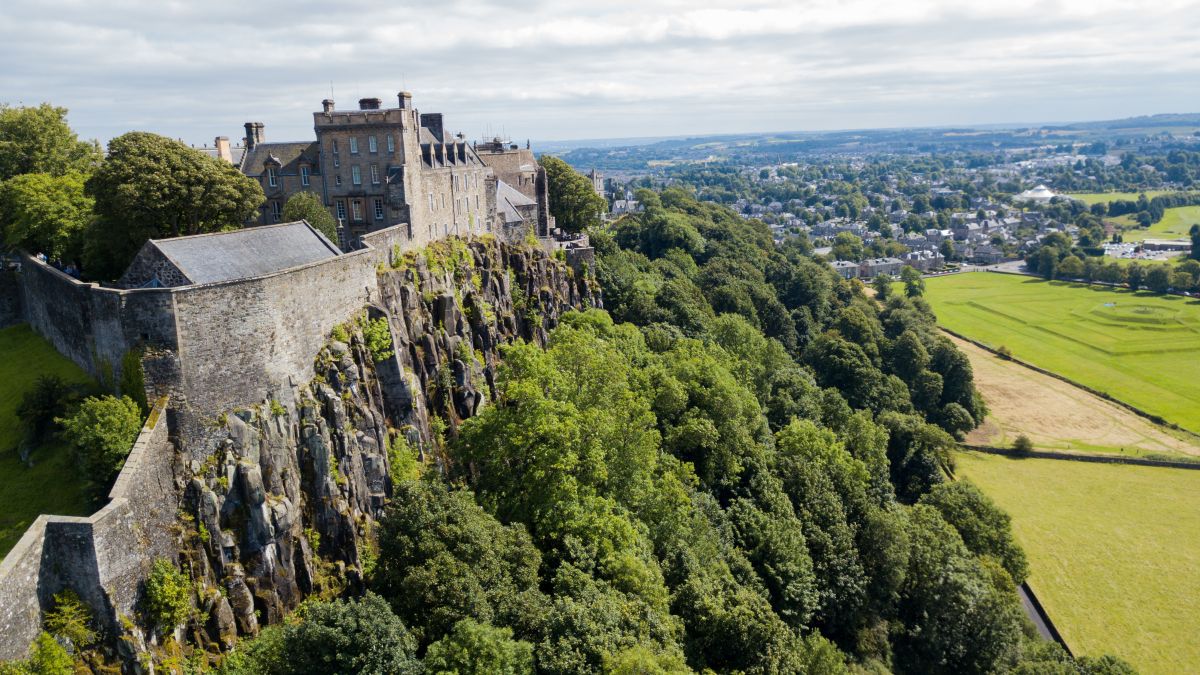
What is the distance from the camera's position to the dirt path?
90.4m

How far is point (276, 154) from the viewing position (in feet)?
180

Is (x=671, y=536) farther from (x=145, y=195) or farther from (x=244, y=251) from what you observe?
(x=145, y=195)

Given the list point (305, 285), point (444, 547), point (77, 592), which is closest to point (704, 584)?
point (444, 547)

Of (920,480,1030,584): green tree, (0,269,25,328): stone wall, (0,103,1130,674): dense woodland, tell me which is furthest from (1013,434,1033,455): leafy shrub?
(0,269,25,328): stone wall

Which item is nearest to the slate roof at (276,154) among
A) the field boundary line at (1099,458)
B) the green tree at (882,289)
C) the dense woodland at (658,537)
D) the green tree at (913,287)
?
the dense woodland at (658,537)

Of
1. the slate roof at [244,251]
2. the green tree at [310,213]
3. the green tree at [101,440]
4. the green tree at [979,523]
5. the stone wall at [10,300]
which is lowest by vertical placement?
the green tree at [979,523]

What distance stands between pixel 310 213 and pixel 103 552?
84.8 feet

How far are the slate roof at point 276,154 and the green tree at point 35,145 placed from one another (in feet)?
30.0

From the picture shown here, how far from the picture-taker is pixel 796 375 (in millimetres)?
77000

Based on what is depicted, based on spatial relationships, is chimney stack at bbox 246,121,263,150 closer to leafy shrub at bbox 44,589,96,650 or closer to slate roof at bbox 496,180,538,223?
slate roof at bbox 496,180,538,223

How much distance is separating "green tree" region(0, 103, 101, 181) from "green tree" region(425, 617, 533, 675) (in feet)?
131

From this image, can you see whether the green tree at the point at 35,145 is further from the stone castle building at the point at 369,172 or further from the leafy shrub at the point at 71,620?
the leafy shrub at the point at 71,620

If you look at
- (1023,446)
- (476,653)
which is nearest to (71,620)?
(476,653)

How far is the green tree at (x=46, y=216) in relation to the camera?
41.6m
